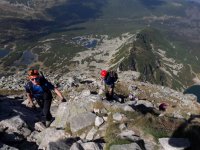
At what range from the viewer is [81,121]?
21078 millimetres

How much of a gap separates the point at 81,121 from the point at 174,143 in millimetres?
6240

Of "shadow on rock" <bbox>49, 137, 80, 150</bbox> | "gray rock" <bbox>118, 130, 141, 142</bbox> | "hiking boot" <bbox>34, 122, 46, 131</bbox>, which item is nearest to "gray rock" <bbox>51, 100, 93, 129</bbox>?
"hiking boot" <bbox>34, 122, 46, 131</bbox>

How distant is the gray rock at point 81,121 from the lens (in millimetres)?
20641

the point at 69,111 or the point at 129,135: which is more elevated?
the point at 129,135

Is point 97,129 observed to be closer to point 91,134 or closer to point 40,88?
point 91,134

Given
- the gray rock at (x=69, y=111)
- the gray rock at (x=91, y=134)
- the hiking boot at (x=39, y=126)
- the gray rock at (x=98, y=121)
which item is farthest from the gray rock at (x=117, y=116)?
the hiking boot at (x=39, y=126)

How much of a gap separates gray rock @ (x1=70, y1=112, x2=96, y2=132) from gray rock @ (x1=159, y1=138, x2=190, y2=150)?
499 cm

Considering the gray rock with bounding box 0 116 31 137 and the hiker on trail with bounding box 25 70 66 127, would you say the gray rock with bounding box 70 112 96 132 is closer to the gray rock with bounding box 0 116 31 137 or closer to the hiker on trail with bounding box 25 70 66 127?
the hiker on trail with bounding box 25 70 66 127

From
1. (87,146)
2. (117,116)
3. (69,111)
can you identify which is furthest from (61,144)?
(69,111)

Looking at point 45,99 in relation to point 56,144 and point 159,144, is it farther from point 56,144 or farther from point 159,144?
point 159,144

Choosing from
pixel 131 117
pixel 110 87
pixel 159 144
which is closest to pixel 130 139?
pixel 159 144

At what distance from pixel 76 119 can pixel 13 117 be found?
5113 millimetres

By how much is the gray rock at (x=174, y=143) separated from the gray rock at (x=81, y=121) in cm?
499

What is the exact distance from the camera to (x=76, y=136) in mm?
20172
